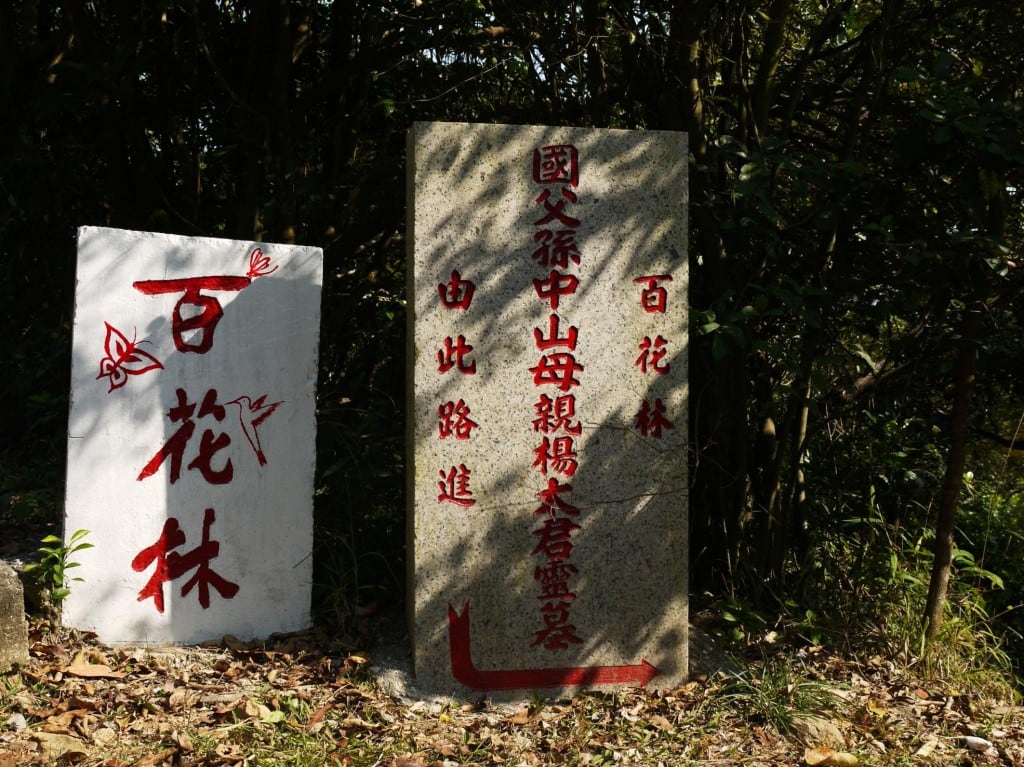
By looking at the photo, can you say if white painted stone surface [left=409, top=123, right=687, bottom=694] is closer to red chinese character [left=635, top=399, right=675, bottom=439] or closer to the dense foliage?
red chinese character [left=635, top=399, right=675, bottom=439]

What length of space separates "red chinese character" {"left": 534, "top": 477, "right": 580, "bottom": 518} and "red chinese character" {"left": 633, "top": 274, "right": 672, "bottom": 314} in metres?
0.67

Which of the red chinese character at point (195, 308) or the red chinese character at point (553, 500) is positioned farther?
the red chinese character at point (195, 308)

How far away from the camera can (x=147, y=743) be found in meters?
2.91

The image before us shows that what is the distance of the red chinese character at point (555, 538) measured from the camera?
3391 mm

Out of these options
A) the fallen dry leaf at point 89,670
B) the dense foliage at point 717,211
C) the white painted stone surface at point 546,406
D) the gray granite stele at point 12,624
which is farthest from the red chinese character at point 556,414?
the gray granite stele at point 12,624

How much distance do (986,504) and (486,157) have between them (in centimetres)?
311

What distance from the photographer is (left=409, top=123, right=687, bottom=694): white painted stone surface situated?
330 cm

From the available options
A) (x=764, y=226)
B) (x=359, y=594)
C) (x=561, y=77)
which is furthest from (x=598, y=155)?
(x=359, y=594)

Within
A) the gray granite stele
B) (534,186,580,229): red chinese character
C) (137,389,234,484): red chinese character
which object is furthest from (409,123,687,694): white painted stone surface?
the gray granite stele

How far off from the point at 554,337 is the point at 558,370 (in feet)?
0.37

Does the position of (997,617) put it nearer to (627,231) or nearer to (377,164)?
(627,231)

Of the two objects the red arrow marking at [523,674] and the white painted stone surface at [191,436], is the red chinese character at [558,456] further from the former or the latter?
the white painted stone surface at [191,436]

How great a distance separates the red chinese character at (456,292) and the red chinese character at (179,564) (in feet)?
3.88

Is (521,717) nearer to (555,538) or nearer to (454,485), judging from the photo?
(555,538)
